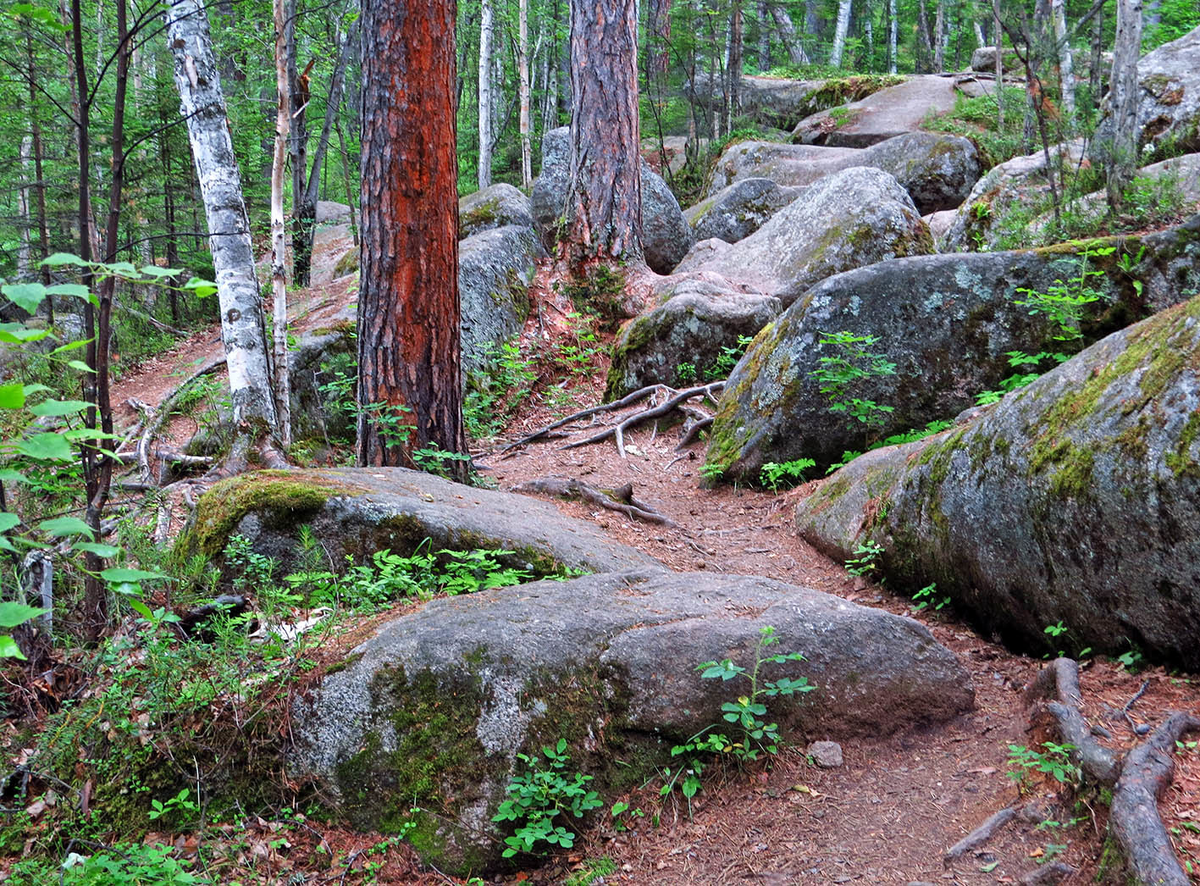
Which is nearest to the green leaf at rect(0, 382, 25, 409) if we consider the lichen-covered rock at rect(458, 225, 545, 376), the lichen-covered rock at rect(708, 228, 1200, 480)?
the lichen-covered rock at rect(708, 228, 1200, 480)

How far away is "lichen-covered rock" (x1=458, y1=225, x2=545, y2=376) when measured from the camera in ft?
34.0

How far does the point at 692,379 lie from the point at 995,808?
23.5 ft

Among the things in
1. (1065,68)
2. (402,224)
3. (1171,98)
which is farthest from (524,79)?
(402,224)

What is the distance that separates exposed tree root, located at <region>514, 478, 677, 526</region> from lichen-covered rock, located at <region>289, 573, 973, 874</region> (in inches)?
111

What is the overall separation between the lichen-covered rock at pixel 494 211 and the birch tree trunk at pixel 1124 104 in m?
8.22

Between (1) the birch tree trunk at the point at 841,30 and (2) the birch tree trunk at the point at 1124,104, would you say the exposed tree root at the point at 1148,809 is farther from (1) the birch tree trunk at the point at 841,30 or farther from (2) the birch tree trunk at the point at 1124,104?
(1) the birch tree trunk at the point at 841,30

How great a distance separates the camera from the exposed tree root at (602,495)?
21.1 feet

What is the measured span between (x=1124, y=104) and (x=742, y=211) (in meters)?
7.40

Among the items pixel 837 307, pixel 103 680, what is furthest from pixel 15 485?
pixel 837 307

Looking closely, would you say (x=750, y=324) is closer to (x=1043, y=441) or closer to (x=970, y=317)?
(x=970, y=317)

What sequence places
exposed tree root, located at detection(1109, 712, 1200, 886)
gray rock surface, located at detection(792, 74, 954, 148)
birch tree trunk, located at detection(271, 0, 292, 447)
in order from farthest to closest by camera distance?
1. gray rock surface, located at detection(792, 74, 954, 148)
2. birch tree trunk, located at detection(271, 0, 292, 447)
3. exposed tree root, located at detection(1109, 712, 1200, 886)

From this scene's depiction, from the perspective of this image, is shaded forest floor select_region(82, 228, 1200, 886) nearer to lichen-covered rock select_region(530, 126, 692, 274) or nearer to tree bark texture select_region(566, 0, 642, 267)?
tree bark texture select_region(566, 0, 642, 267)

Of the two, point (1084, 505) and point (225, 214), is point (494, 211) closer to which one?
point (225, 214)

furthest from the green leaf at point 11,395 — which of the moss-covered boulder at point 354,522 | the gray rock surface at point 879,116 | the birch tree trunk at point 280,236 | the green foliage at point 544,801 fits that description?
the gray rock surface at point 879,116
